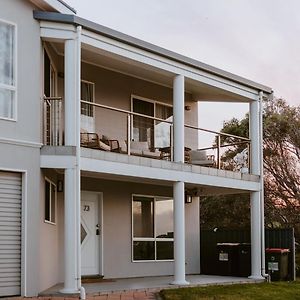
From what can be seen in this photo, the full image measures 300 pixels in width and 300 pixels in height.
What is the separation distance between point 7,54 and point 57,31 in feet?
3.83

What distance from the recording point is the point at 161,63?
15.6 meters

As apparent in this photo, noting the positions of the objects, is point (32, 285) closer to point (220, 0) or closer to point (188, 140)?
point (188, 140)

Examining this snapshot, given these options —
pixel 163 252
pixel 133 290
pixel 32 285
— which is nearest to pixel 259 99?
pixel 163 252

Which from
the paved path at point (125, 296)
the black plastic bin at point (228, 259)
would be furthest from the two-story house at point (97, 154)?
the black plastic bin at point (228, 259)

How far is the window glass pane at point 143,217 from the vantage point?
1812cm

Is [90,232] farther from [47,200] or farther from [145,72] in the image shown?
[145,72]

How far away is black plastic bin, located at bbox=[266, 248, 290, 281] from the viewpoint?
18.1 m

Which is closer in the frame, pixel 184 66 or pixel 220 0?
pixel 184 66

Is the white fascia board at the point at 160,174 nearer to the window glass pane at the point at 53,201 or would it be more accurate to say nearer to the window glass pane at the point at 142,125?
the window glass pane at the point at 53,201

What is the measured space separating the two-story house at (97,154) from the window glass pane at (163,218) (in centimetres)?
4

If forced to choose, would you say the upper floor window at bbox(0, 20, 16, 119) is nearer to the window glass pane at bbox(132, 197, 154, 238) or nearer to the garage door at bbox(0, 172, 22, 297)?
the garage door at bbox(0, 172, 22, 297)

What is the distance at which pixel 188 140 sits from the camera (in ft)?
65.6

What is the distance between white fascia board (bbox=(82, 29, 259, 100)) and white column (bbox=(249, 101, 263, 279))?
0.63 m

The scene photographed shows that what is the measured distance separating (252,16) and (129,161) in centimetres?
977
